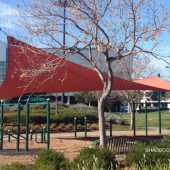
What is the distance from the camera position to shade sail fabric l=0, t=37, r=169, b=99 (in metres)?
15.9

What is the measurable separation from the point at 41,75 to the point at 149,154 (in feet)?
23.9

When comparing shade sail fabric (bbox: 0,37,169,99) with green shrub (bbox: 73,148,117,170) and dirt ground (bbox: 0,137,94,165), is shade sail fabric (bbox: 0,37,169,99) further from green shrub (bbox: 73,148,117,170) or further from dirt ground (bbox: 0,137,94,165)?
green shrub (bbox: 73,148,117,170)

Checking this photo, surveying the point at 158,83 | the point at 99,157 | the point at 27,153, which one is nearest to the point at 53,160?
the point at 99,157

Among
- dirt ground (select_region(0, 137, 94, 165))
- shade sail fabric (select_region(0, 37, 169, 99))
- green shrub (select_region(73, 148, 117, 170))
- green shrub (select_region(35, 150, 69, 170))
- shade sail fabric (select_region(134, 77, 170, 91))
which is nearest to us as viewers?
green shrub (select_region(73, 148, 117, 170))

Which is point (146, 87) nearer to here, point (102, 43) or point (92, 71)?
point (92, 71)

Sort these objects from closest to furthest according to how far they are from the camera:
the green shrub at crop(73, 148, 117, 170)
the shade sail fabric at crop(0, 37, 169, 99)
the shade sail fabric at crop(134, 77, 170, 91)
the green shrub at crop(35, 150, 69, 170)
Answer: the green shrub at crop(73, 148, 117, 170)
the green shrub at crop(35, 150, 69, 170)
the shade sail fabric at crop(0, 37, 169, 99)
the shade sail fabric at crop(134, 77, 170, 91)

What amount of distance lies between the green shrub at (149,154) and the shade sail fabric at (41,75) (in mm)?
4852

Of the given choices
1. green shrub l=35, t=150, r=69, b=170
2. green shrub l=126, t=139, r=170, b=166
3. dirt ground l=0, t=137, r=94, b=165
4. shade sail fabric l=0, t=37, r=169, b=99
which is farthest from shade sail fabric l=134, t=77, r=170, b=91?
green shrub l=35, t=150, r=69, b=170

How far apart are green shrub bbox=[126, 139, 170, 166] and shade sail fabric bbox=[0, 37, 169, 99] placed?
15.9 feet

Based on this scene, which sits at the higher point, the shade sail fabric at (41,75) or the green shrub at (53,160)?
the shade sail fabric at (41,75)

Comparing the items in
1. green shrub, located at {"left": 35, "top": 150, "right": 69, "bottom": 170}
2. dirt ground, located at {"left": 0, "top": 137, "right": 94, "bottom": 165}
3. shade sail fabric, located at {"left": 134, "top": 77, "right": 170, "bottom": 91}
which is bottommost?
dirt ground, located at {"left": 0, "top": 137, "right": 94, "bottom": 165}

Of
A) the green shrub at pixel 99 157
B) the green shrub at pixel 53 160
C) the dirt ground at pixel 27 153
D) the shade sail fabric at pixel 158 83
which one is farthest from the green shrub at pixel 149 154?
the shade sail fabric at pixel 158 83

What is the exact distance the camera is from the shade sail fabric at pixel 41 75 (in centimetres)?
1588

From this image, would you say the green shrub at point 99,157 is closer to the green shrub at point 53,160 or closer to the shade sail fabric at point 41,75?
the green shrub at point 53,160
